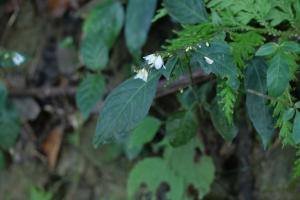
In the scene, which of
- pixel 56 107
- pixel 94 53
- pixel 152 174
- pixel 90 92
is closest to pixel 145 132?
pixel 152 174

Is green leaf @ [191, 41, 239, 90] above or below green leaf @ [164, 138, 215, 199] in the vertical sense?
above

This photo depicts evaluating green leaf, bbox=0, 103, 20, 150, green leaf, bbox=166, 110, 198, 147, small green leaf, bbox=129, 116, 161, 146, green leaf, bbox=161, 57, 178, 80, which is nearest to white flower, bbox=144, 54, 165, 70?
green leaf, bbox=161, 57, 178, 80

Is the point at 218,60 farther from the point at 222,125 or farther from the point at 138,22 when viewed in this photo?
the point at 138,22

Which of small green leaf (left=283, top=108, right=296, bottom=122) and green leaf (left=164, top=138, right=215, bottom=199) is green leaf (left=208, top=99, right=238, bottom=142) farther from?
green leaf (left=164, top=138, right=215, bottom=199)

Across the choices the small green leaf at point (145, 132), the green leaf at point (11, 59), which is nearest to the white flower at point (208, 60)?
the small green leaf at point (145, 132)

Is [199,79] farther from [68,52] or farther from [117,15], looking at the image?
[68,52]

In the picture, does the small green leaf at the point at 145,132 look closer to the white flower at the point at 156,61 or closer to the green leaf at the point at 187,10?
the green leaf at the point at 187,10
